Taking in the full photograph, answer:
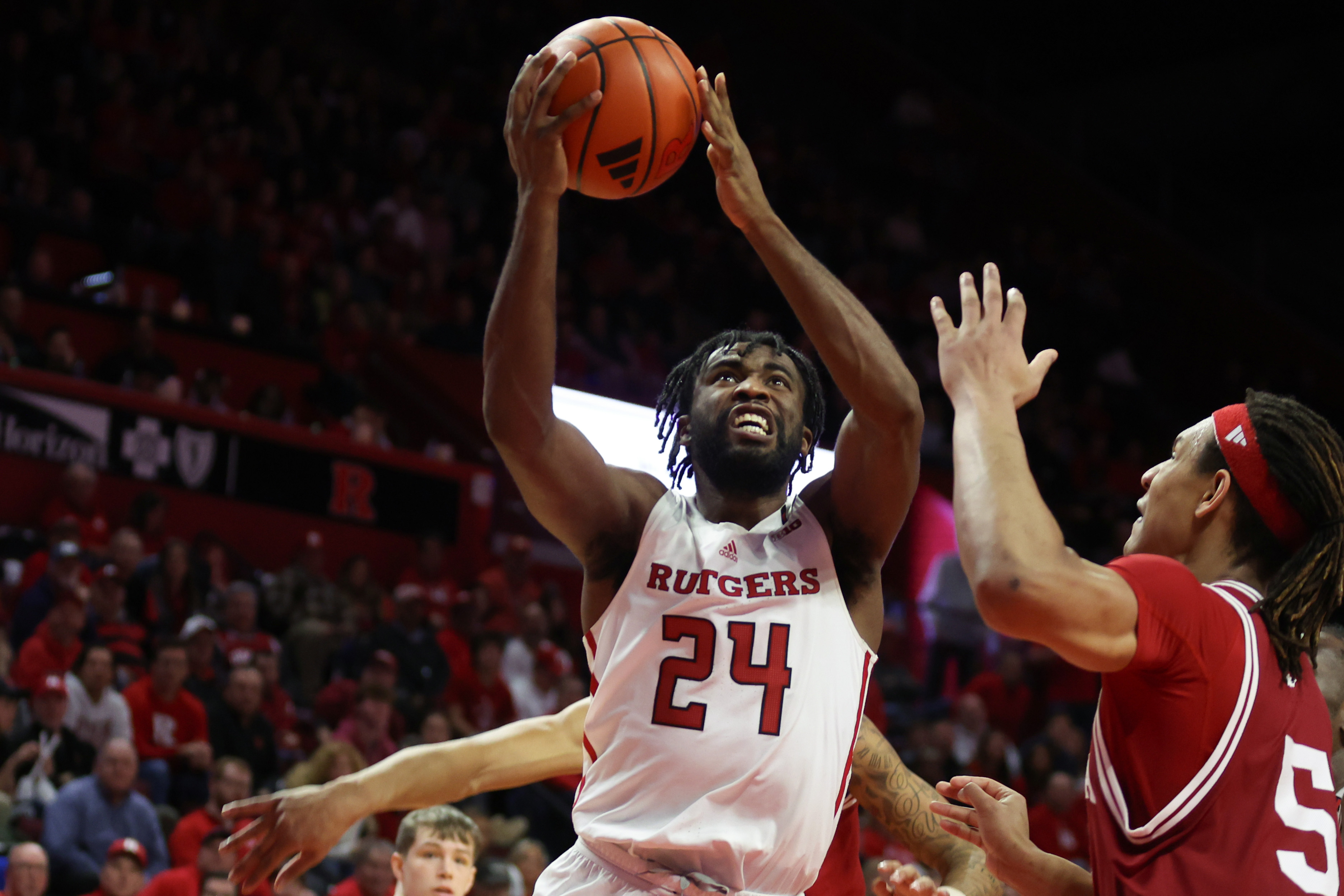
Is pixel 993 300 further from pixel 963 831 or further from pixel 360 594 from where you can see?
pixel 360 594

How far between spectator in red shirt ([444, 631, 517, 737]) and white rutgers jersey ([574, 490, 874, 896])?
6170mm

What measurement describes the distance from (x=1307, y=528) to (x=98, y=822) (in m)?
6.33

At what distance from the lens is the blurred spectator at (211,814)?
7543 mm

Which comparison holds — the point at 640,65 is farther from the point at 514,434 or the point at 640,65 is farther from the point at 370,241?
the point at 370,241

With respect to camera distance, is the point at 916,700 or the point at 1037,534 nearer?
the point at 1037,534

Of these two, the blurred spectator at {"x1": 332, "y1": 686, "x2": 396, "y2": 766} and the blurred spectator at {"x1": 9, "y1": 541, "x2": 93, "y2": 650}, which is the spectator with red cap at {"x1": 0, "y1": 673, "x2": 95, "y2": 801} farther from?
the blurred spectator at {"x1": 332, "y1": 686, "x2": 396, "y2": 766}

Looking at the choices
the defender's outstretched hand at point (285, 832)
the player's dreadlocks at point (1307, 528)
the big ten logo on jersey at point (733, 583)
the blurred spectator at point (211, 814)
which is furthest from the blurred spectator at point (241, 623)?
the player's dreadlocks at point (1307, 528)

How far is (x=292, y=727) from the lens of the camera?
9.05 meters

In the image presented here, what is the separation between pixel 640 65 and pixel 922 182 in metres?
16.9

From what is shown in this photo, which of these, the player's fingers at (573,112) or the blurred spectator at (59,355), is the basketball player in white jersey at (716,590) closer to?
the player's fingers at (573,112)

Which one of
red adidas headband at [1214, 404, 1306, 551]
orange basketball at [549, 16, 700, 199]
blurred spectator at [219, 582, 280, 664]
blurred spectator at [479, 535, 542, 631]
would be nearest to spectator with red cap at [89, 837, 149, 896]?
blurred spectator at [219, 582, 280, 664]

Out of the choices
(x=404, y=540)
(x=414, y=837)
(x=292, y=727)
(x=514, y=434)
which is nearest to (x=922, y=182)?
(x=404, y=540)

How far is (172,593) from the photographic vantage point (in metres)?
9.08

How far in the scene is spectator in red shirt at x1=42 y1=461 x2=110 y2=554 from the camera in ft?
31.0
